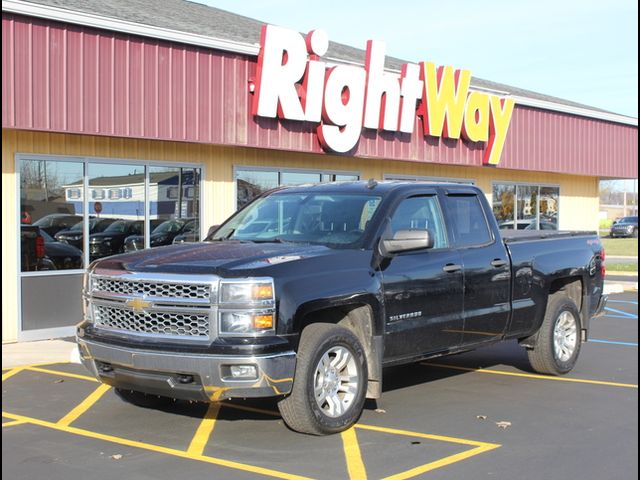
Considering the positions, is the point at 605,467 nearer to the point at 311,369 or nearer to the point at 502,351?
the point at 311,369

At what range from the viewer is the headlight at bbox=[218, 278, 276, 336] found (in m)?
6.05

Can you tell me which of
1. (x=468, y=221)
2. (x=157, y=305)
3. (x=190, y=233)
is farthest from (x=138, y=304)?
(x=190, y=233)

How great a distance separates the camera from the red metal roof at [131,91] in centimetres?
1101

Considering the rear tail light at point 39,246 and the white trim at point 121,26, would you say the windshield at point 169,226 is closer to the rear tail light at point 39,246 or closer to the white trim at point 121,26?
the rear tail light at point 39,246

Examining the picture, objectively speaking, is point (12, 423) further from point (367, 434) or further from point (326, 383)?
point (367, 434)

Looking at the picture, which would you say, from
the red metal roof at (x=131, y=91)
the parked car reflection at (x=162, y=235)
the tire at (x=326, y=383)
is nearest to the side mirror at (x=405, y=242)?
the tire at (x=326, y=383)

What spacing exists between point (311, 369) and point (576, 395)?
3.25 meters

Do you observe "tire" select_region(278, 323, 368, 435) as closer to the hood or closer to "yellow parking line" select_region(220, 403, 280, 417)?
the hood

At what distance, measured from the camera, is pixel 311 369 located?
6.27 m

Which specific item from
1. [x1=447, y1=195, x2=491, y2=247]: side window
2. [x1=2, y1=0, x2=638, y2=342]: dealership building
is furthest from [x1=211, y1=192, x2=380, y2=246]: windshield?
[x1=2, y1=0, x2=638, y2=342]: dealership building

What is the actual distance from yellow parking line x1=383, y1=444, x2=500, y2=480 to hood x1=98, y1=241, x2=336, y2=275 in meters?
1.80

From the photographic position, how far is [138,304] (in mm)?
6363

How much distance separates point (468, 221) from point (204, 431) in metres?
3.37

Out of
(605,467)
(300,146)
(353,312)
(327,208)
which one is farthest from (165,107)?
(605,467)
